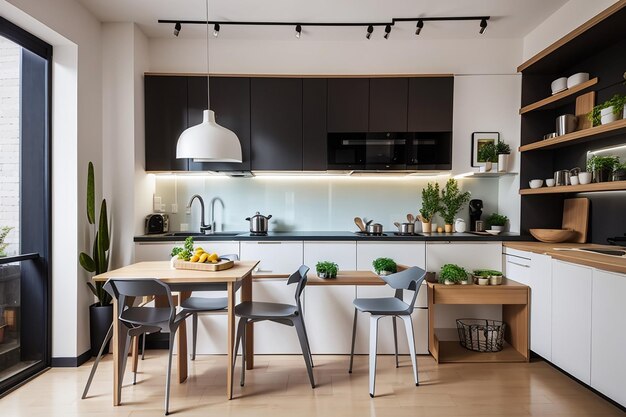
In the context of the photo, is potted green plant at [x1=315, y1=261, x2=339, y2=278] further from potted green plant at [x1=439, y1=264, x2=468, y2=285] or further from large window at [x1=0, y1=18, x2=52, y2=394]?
large window at [x1=0, y1=18, x2=52, y2=394]

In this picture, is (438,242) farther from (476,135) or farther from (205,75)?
(205,75)

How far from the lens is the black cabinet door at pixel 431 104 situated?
3.73 m

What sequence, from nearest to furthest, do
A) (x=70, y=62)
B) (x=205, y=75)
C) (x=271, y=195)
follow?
(x=70, y=62), (x=205, y=75), (x=271, y=195)

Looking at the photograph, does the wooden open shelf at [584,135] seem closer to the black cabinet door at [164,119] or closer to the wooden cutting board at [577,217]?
the wooden cutting board at [577,217]

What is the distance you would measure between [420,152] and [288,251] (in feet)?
5.47

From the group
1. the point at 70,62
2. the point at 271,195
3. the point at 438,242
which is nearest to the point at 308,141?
the point at 271,195

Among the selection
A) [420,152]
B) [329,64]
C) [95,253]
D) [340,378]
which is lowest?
[340,378]

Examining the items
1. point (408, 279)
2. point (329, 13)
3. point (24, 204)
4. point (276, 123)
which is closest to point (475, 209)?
point (408, 279)

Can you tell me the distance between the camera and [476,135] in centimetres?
381

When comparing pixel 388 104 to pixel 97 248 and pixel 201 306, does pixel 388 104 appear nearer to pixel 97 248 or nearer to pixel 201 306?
pixel 201 306

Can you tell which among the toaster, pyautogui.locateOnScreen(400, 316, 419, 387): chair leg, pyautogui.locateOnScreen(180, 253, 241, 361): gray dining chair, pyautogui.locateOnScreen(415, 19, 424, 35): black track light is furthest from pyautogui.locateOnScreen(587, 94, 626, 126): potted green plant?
the toaster

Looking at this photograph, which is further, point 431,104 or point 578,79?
point 431,104

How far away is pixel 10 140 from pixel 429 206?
3.80m

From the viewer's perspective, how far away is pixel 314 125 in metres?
3.76
